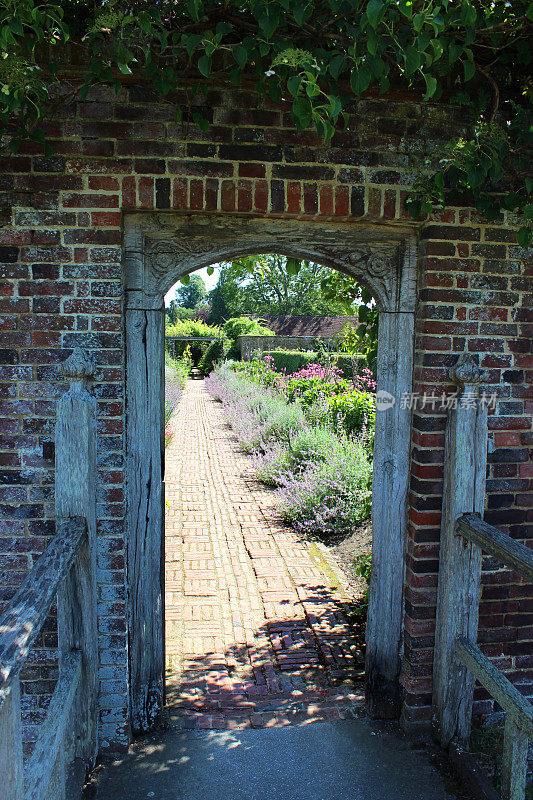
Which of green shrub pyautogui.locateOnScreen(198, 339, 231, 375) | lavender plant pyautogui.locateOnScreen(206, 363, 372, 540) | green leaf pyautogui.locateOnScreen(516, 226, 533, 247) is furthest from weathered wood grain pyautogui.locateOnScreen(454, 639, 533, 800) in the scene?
green shrub pyautogui.locateOnScreen(198, 339, 231, 375)

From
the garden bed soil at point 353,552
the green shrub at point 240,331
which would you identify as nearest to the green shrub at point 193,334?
the green shrub at point 240,331

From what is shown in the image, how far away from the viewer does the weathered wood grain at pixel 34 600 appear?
1405 millimetres

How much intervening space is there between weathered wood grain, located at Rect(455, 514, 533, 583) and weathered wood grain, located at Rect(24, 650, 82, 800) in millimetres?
1762

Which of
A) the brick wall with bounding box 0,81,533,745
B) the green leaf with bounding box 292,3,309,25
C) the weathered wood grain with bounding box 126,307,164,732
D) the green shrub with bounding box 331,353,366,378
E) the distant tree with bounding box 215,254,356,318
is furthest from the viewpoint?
the distant tree with bounding box 215,254,356,318

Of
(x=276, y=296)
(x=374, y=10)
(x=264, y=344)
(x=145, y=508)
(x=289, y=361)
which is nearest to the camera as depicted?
(x=374, y=10)

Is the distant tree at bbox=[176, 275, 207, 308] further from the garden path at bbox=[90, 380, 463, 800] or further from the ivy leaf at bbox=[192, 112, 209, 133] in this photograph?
the ivy leaf at bbox=[192, 112, 209, 133]

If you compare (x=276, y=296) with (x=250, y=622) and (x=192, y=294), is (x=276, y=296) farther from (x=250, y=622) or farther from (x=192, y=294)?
(x=250, y=622)

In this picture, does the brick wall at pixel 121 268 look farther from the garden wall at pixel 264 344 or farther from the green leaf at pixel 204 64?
the garden wall at pixel 264 344

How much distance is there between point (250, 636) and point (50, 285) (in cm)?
290

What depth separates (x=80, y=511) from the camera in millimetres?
2469

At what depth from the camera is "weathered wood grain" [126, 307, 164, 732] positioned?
2810mm

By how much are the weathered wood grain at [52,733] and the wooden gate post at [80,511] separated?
11 centimetres

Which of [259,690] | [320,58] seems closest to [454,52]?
[320,58]

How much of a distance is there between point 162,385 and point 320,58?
1.63 metres
